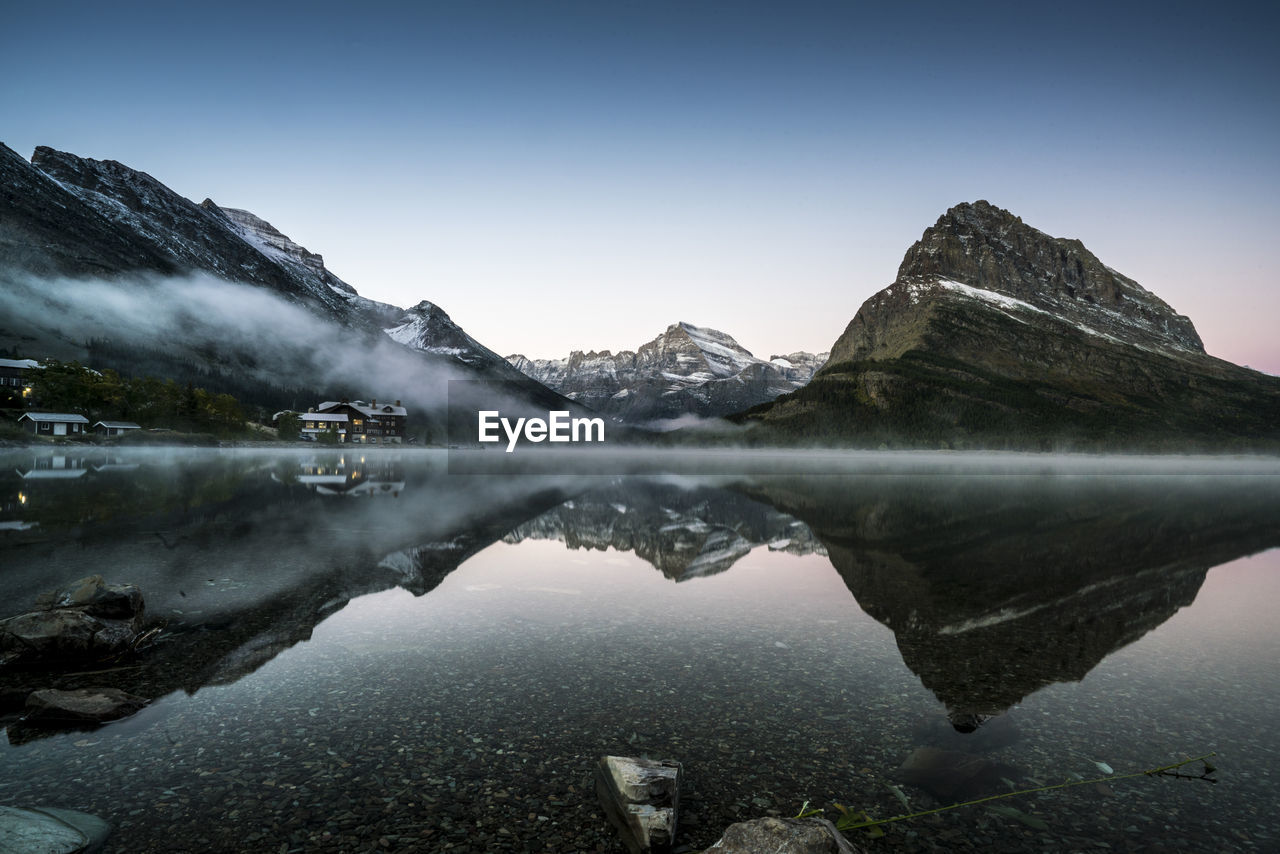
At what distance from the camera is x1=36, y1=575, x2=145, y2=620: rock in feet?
52.5

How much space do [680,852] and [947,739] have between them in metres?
6.45

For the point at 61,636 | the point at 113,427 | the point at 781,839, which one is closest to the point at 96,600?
the point at 61,636

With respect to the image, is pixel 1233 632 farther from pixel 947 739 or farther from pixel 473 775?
pixel 473 775

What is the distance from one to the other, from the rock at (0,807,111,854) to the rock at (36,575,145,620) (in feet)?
30.0

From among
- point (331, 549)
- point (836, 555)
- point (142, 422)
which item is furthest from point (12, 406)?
point (836, 555)

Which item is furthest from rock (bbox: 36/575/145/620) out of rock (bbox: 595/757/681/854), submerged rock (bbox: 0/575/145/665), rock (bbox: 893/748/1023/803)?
rock (bbox: 893/748/1023/803)

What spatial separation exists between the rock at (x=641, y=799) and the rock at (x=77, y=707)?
31.7 ft

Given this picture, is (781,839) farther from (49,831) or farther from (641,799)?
(49,831)

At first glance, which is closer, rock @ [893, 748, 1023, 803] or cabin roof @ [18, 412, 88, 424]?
rock @ [893, 748, 1023, 803]

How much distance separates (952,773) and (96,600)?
2036 centimetres

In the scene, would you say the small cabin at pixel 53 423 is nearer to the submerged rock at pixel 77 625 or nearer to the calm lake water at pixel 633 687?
the calm lake water at pixel 633 687

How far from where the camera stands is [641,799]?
8.71 metres

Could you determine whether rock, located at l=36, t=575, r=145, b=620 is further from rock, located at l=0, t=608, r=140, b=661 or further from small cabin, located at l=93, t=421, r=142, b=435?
small cabin, located at l=93, t=421, r=142, b=435

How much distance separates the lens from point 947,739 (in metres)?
11.8
